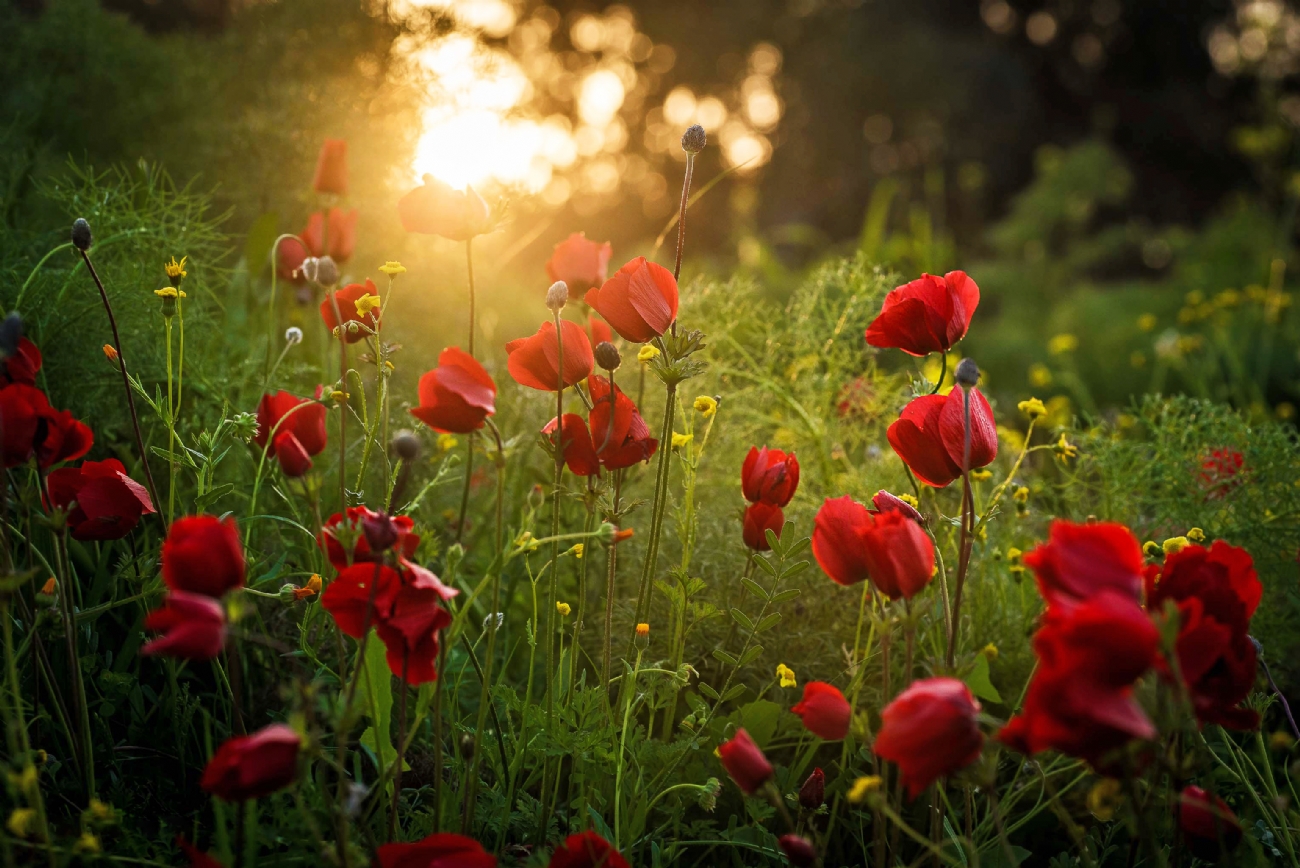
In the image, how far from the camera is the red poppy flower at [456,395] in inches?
28.1

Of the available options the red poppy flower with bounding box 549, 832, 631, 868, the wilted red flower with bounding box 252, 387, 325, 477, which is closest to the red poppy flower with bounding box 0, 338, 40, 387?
the wilted red flower with bounding box 252, 387, 325, 477

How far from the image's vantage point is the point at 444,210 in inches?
36.9

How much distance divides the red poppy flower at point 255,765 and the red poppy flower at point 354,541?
150 millimetres

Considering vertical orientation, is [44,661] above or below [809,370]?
below

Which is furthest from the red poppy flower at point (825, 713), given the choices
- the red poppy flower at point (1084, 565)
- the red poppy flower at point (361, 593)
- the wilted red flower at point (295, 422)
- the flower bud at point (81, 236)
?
the flower bud at point (81, 236)

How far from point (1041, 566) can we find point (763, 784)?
25 centimetres

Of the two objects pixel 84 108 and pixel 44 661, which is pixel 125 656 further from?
pixel 84 108

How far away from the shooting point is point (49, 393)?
1.22 meters

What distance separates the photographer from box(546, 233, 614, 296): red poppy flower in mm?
1096

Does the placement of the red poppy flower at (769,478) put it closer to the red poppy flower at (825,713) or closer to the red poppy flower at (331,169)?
the red poppy flower at (825,713)

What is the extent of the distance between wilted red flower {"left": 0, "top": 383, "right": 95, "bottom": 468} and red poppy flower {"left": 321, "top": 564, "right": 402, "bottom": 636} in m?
0.26

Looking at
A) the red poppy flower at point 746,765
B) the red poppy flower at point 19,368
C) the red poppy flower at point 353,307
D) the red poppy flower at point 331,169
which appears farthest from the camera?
the red poppy flower at point 331,169

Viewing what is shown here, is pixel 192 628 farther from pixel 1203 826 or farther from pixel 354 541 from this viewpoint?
pixel 1203 826

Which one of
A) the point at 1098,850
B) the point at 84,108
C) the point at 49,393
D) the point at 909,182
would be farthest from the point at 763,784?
the point at 909,182
